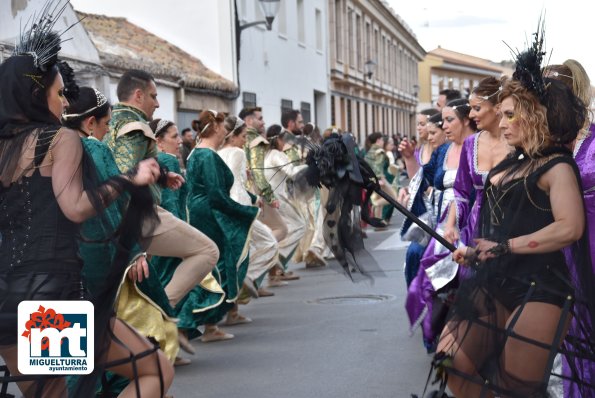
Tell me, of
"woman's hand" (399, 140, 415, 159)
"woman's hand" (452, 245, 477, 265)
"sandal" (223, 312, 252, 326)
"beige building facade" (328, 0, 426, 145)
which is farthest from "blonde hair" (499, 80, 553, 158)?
"beige building facade" (328, 0, 426, 145)

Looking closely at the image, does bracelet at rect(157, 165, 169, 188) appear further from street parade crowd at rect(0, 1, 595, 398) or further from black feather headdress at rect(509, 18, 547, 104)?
black feather headdress at rect(509, 18, 547, 104)

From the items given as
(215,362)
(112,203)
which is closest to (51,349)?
(112,203)

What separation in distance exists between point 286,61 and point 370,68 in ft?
31.7

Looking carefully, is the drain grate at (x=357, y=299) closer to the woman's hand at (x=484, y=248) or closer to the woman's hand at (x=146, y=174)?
the woman's hand at (x=484, y=248)

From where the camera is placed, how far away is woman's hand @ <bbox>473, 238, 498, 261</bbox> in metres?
4.33

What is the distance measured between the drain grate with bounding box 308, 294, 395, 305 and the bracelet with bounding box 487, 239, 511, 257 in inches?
231

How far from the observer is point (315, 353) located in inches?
304

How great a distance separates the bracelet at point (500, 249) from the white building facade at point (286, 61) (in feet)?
67.1

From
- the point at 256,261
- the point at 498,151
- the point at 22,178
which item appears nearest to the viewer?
the point at 22,178

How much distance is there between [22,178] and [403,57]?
193ft

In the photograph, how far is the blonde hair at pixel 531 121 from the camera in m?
4.36

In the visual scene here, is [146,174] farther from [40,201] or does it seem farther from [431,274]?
[431,274]

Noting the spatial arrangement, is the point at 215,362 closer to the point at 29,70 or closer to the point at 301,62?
the point at 29,70

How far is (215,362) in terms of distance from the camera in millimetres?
7660
